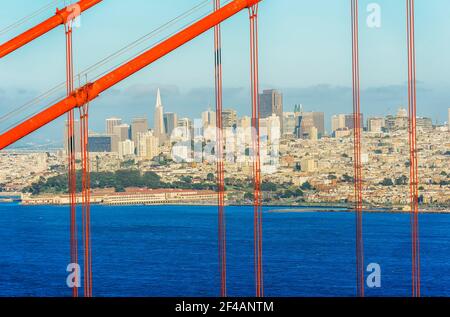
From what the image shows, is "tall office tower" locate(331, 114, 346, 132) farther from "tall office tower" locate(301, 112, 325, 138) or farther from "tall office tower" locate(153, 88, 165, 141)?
"tall office tower" locate(153, 88, 165, 141)

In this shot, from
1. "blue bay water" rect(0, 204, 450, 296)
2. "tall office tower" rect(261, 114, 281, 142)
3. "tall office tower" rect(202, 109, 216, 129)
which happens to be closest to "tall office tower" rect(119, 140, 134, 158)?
"tall office tower" rect(202, 109, 216, 129)

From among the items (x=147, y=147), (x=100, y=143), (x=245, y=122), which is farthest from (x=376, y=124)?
(x=100, y=143)

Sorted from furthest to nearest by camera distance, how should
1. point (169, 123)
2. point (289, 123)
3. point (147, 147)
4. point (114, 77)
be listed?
point (169, 123) → point (147, 147) → point (289, 123) → point (114, 77)

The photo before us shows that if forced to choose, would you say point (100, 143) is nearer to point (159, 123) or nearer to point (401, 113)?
point (159, 123)

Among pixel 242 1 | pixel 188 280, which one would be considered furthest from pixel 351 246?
pixel 242 1

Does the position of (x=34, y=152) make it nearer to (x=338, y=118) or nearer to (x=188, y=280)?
(x=338, y=118)

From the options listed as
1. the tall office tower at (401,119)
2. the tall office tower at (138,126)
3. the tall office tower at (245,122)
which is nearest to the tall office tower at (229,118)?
the tall office tower at (245,122)

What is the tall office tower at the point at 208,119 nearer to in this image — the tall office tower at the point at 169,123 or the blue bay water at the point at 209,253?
the tall office tower at the point at 169,123
